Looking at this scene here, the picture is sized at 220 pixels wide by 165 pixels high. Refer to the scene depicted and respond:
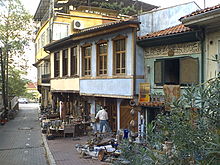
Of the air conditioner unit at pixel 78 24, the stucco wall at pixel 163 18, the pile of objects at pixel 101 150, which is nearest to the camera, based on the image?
the pile of objects at pixel 101 150

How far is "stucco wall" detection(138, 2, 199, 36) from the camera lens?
1304 centimetres

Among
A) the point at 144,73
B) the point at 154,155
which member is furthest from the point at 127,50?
the point at 154,155

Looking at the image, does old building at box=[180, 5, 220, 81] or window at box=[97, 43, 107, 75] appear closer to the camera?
old building at box=[180, 5, 220, 81]

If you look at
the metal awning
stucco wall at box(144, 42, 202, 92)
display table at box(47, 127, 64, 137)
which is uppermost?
the metal awning

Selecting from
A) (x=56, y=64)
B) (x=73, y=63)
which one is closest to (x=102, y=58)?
(x=73, y=63)

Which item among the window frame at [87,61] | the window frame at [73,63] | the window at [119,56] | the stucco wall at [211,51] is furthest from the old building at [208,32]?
the window frame at [73,63]

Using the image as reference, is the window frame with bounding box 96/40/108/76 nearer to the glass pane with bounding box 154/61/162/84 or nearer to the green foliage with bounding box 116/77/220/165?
the glass pane with bounding box 154/61/162/84

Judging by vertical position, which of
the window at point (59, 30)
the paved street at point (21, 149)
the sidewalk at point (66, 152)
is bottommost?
the paved street at point (21, 149)

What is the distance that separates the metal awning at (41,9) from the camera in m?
29.4

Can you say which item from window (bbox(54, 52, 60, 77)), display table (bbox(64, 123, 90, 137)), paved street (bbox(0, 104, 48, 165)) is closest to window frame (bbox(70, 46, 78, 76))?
window (bbox(54, 52, 60, 77))

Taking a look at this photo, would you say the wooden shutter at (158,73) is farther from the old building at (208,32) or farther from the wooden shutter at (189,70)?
the old building at (208,32)

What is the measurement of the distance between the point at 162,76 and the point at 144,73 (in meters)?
1.29

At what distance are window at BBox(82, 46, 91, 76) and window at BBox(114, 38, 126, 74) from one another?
2933 mm

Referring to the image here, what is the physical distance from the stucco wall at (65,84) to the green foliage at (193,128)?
14.8 metres
